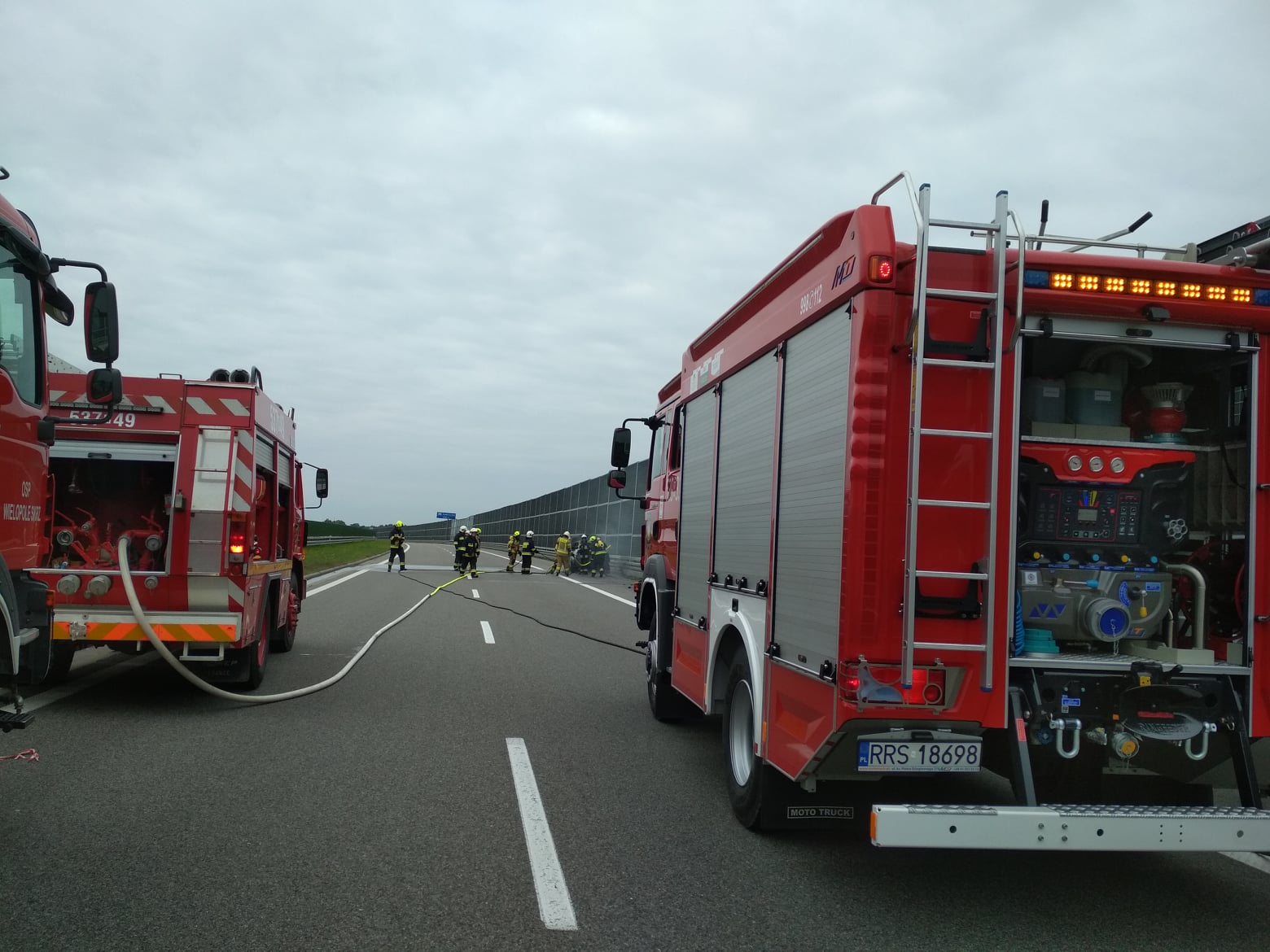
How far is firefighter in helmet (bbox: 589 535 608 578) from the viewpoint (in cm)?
3450

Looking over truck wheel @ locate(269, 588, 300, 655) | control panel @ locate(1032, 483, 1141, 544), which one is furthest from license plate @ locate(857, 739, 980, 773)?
truck wheel @ locate(269, 588, 300, 655)

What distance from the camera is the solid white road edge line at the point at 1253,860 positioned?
5.33m

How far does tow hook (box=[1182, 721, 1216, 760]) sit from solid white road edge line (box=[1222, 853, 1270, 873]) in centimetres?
100

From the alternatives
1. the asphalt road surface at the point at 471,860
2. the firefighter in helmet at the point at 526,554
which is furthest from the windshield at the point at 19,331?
the firefighter in helmet at the point at 526,554

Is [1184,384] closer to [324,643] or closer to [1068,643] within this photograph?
[1068,643]

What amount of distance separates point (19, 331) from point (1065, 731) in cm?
529

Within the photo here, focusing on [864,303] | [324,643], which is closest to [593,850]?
[864,303]

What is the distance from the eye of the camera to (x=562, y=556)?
116ft

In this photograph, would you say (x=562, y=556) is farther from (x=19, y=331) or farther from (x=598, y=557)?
(x=19, y=331)

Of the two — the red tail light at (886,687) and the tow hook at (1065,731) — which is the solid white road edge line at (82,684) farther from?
the tow hook at (1065,731)

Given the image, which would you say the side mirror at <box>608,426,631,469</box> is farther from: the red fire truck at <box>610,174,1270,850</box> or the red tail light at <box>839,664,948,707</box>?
the red tail light at <box>839,664,948,707</box>

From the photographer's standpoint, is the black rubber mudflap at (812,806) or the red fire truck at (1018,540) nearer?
the red fire truck at (1018,540)

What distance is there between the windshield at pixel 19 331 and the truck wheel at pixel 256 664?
165 inches

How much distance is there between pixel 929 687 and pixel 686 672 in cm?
315
